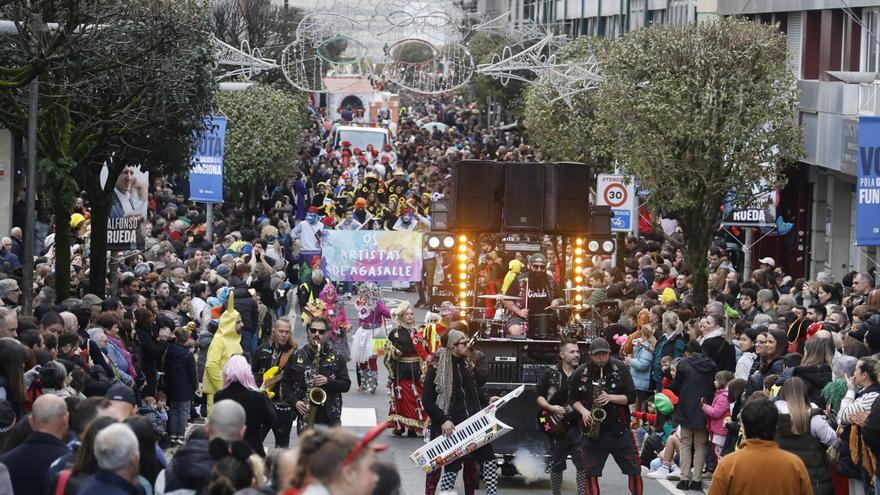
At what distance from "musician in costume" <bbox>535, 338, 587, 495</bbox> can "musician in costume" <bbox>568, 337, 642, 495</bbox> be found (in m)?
0.09

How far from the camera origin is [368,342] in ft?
73.8

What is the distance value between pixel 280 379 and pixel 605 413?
2.87 meters

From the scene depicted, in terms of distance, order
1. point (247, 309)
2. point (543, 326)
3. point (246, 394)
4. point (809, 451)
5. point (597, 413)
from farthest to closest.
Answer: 1. point (247, 309)
2. point (543, 326)
3. point (597, 413)
4. point (246, 394)
5. point (809, 451)

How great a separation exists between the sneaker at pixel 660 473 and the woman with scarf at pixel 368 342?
6.25 m

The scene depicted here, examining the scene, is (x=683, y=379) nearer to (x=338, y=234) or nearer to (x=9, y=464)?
(x=9, y=464)

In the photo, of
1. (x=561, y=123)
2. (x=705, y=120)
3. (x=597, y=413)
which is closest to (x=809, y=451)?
(x=597, y=413)

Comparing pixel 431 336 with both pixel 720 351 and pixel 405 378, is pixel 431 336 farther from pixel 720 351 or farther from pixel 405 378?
pixel 720 351

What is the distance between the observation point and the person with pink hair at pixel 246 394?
12.0 meters

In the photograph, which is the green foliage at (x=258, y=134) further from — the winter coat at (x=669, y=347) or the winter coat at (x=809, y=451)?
the winter coat at (x=809, y=451)

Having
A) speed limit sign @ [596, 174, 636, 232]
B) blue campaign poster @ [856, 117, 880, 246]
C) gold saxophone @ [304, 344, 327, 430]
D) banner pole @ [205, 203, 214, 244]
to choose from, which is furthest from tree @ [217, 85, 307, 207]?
gold saxophone @ [304, 344, 327, 430]

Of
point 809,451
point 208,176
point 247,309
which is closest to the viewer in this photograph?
point 809,451

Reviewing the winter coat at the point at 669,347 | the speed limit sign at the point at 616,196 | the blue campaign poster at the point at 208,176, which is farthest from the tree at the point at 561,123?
the winter coat at the point at 669,347

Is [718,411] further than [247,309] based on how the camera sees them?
No

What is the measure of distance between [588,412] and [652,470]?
3.72 meters
